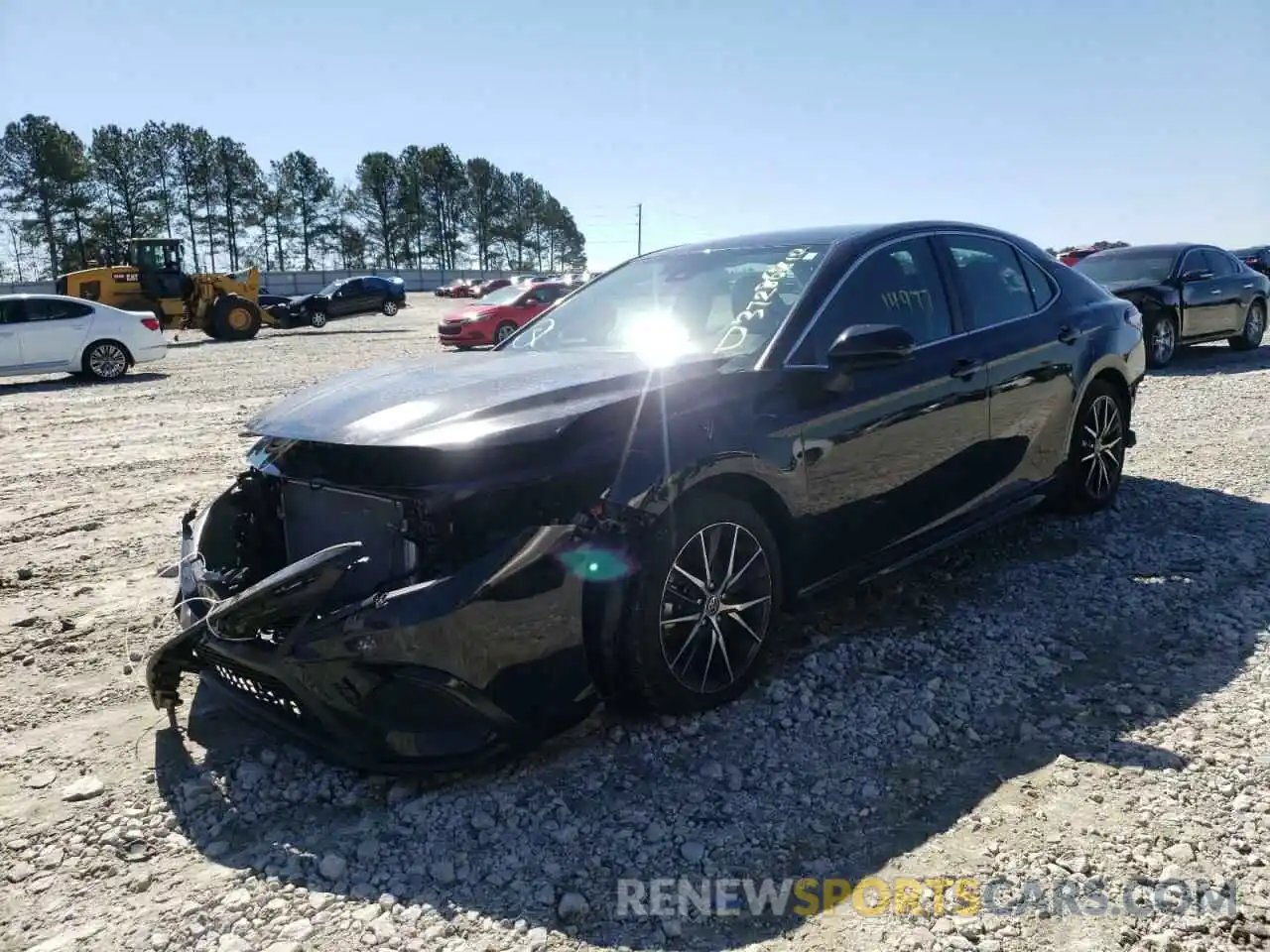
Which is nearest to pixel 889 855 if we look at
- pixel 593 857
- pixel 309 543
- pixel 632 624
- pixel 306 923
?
pixel 593 857

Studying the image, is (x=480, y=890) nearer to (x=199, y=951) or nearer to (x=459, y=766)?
(x=459, y=766)

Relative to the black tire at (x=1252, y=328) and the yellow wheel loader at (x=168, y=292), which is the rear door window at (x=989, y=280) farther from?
the yellow wheel loader at (x=168, y=292)

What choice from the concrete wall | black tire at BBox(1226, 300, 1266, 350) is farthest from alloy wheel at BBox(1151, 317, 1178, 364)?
the concrete wall

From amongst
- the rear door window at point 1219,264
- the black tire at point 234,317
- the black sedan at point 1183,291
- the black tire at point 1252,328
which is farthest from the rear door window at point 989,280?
the black tire at point 234,317

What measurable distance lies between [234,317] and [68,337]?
11.3m

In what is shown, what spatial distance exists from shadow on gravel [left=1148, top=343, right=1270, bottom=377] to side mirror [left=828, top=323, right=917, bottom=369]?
9.55 m

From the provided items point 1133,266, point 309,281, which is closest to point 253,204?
point 309,281

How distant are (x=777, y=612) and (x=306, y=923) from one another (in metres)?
1.81

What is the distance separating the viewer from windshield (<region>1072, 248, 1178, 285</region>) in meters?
11.5

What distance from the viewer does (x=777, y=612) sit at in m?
3.29

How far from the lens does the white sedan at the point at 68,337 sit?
14.6 m

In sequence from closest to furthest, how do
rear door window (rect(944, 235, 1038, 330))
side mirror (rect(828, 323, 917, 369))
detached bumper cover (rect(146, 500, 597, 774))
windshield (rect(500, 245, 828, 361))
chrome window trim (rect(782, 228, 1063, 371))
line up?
detached bumper cover (rect(146, 500, 597, 774)), side mirror (rect(828, 323, 917, 369)), chrome window trim (rect(782, 228, 1063, 371)), windshield (rect(500, 245, 828, 361)), rear door window (rect(944, 235, 1038, 330))

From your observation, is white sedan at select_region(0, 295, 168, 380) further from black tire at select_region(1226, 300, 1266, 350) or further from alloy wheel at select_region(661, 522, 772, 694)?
black tire at select_region(1226, 300, 1266, 350)

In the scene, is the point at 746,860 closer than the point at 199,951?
No
